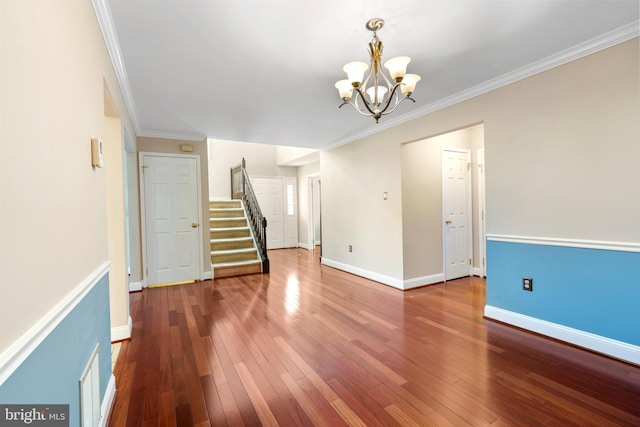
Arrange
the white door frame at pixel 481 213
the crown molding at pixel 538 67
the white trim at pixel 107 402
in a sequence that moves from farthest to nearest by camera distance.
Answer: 1. the white door frame at pixel 481 213
2. the crown molding at pixel 538 67
3. the white trim at pixel 107 402

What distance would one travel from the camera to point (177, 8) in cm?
180

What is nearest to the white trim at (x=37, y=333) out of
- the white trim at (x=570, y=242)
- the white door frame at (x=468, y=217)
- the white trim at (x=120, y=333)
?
the white trim at (x=120, y=333)

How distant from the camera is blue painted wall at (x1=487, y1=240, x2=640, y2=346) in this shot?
2209 mm

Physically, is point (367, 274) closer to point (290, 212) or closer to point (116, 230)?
point (116, 230)

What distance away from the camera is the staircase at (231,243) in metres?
5.23

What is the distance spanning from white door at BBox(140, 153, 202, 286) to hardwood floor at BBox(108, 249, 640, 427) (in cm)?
122

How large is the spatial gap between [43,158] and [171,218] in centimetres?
406

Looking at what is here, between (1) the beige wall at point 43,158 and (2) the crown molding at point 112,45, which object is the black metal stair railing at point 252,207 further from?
(1) the beige wall at point 43,158

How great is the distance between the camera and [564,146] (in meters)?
2.51

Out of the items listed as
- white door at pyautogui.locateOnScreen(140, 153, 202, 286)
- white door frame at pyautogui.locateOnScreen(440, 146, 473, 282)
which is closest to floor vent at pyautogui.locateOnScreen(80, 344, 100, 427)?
white door at pyautogui.locateOnScreen(140, 153, 202, 286)

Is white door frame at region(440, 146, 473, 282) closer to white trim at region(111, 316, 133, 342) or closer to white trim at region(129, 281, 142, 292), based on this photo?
white trim at region(111, 316, 133, 342)

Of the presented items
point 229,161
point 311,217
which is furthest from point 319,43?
point 229,161

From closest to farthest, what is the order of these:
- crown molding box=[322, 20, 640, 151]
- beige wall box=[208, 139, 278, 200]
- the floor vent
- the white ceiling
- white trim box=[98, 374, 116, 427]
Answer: the floor vent → white trim box=[98, 374, 116, 427] → the white ceiling → crown molding box=[322, 20, 640, 151] → beige wall box=[208, 139, 278, 200]

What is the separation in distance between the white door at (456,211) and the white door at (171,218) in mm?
4021
